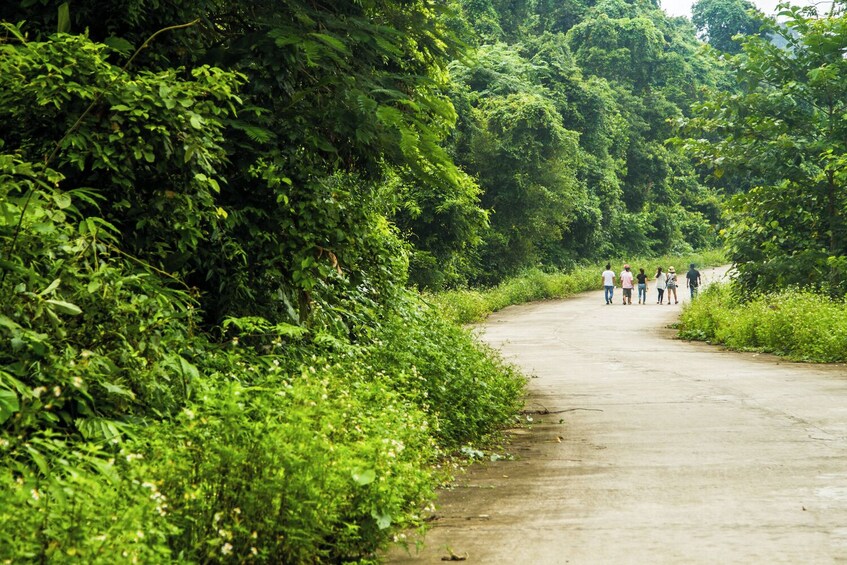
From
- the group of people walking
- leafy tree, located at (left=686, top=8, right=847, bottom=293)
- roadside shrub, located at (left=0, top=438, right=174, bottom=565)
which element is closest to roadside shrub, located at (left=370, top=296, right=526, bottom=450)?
roadside shrub, located at (left=0, top=438, right=174, bottom=565)

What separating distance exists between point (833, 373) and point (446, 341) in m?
7.42

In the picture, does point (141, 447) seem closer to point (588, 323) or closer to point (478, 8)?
point (588, 323)

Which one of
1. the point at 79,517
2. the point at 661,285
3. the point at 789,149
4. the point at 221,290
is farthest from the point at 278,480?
the point at 661,285

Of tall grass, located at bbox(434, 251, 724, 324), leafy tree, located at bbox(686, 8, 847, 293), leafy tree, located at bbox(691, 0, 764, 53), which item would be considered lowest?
tall grass, located at bbox(434, 251, 724, 324)

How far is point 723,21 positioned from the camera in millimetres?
79250

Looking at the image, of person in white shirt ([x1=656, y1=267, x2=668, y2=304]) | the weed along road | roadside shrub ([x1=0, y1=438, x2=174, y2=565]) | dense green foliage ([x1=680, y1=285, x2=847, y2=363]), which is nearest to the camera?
roadside shrub ([x1=0, y1=438, x2=174, y2=565])

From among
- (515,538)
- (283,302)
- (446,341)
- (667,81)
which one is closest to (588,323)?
(446,341)

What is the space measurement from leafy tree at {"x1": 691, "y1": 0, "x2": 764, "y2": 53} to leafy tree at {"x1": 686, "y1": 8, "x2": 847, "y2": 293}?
5610 cm

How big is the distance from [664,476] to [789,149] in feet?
59.5

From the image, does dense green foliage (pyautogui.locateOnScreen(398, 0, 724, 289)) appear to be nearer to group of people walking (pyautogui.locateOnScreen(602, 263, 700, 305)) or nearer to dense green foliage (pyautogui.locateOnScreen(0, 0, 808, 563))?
group of people walking (pyautogui.locateOnScreen(602, 263, 700, 305))

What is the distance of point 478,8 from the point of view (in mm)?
52875

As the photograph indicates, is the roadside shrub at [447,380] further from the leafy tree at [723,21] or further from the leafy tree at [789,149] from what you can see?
the leafy tree at [723,21]

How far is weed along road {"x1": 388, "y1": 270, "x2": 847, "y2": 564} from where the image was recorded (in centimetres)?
589

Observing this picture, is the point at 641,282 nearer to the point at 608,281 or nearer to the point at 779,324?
the point at 608,281
